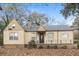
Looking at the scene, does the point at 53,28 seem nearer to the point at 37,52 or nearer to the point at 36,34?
the point at 36,34

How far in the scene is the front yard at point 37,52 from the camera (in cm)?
2433

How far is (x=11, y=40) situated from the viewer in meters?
24.4

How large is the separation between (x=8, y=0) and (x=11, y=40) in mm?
520

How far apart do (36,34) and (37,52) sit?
23cm

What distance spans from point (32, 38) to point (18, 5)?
0.46m

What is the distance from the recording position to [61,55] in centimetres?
2433

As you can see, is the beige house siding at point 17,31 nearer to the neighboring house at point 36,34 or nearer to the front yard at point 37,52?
the neighboring house at point 36,34

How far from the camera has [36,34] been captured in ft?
79.9

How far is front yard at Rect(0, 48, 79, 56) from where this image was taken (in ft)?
79.8

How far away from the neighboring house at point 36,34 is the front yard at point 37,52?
0.08m

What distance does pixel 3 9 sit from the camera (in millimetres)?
24312

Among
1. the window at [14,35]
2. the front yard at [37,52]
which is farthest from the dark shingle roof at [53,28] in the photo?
the front yard at [37,52]

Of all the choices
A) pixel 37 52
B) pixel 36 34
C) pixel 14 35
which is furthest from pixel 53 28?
pixel 14 35

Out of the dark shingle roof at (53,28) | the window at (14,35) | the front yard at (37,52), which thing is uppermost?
the dark shingle roof at (53,28)
